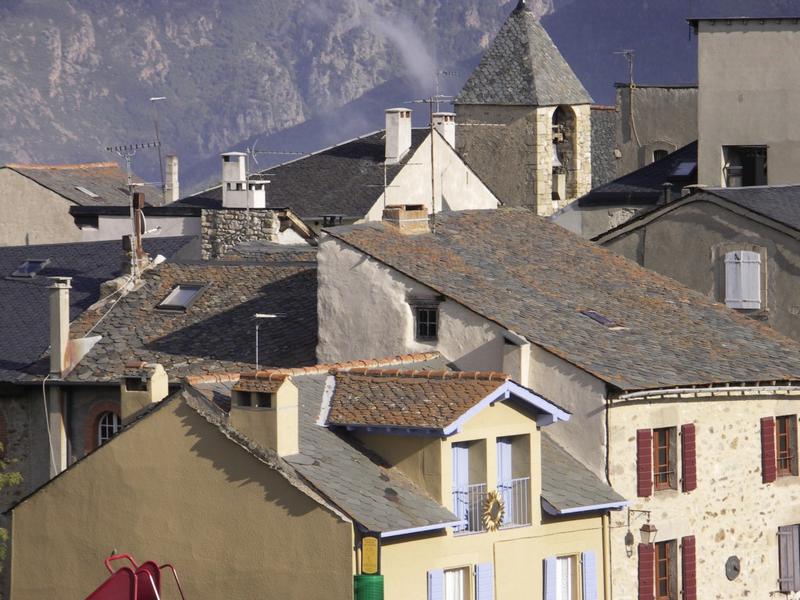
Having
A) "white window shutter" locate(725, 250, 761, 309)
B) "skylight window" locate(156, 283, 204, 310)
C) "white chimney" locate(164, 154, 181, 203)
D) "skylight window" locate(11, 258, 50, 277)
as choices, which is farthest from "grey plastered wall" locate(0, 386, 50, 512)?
"white chimney" locate(164, 154, 181, 203)

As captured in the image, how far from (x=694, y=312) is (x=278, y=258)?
30.5 feet

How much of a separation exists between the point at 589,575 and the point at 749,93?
24405 mm

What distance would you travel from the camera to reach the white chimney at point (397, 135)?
71.4m

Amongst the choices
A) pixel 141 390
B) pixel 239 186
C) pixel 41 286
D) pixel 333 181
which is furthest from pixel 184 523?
pixel 333 181

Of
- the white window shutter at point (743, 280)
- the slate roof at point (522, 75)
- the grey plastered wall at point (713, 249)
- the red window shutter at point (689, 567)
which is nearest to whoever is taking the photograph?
the red window shutter at point (689, 567)

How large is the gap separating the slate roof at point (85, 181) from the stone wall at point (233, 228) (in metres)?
19.4

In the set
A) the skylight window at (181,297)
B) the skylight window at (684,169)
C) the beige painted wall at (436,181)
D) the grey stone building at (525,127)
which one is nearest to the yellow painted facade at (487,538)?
the skylight window at (181,297)

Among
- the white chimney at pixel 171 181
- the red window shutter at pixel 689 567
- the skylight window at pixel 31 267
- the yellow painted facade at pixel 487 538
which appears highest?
the white chimney at pixel 171 181

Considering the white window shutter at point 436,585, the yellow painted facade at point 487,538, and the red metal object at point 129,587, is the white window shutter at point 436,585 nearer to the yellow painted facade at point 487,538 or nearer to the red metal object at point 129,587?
the yellow painted facade at point 487,538

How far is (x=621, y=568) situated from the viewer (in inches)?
1513

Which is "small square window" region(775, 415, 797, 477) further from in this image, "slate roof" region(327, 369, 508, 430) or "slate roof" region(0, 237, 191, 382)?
"slate roof" region(0, 237, 191, 382)

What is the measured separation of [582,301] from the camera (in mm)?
42781

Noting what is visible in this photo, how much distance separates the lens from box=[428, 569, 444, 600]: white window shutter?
3384 centimetres

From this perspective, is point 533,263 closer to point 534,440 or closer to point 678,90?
point 534,440
